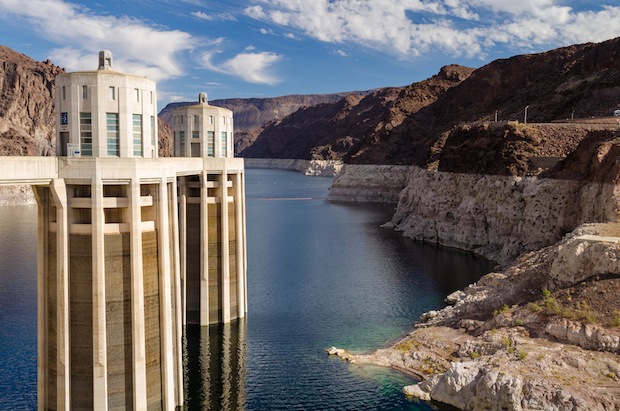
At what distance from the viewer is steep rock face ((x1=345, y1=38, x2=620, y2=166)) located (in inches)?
4267

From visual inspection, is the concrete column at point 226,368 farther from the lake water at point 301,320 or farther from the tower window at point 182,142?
the tower window at point 182,142

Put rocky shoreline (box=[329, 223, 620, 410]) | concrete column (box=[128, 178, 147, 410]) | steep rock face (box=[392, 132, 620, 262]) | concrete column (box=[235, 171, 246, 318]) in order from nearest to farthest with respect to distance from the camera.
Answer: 1. concrete column (box=[128, 178, 147, 410])
2. rocky shoreline (box=[329, 223, 620, 410])
3. concrete column (box=[235, 171, 246, 318])
4. steep rock face (box=[392, 132, 620, 262])

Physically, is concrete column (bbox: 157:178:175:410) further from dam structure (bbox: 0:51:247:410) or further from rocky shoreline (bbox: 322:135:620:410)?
rocky shoreline (bbox: 322:135:620:410)

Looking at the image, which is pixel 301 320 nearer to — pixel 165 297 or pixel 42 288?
pixel 165 297

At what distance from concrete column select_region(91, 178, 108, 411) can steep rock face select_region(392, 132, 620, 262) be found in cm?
4135

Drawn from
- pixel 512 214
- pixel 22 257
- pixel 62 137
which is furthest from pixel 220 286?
pixel 512 214

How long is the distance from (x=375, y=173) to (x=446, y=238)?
80.9 m

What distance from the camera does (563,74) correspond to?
425 ft

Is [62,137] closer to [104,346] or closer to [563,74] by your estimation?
[104,346]

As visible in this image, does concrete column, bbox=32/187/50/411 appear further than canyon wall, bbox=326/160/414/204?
No

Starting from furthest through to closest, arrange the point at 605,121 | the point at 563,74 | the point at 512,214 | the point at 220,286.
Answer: the point at 563,74, the point at 605,121, the point at 512,214, the point at 220,286

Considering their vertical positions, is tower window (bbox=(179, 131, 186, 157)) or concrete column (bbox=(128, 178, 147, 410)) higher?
tower window (bbox=(179, 131, 186, 157))

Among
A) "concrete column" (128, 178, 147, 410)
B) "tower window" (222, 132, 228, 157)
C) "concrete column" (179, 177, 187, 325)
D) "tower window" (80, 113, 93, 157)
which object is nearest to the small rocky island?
"concrete column" (179, 177, 187, 325)

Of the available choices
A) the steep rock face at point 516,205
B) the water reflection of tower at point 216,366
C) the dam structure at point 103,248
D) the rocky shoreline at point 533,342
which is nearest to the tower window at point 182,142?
the water reflection of tower at point 216,366
